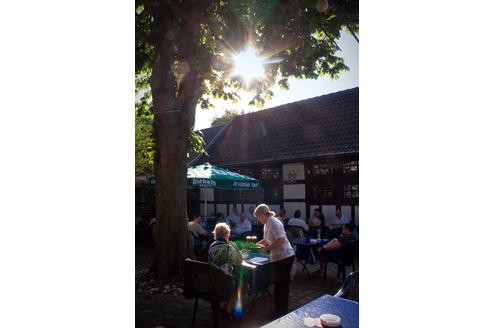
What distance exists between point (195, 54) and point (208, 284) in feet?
10.9

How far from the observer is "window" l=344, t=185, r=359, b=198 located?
889cm

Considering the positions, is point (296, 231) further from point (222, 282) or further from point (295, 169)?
point (222, 282)

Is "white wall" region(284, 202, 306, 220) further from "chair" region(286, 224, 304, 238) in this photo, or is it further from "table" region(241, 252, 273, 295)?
"table" region(241, 252, 273, 295)

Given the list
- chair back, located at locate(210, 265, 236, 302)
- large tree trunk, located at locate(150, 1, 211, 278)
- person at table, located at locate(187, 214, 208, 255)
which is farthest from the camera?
person at table, located at locate(187, 214, 208, 255)

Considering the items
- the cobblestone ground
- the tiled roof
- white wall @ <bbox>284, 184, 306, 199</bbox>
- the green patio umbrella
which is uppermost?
the tiled roof

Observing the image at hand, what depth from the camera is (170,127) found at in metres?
5.17

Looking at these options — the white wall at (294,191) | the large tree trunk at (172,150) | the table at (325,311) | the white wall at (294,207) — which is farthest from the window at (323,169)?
the table at (325,311)

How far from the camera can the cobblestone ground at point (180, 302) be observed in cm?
377

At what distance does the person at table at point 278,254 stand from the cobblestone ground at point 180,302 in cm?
33

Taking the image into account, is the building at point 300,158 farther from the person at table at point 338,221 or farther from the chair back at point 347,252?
the chair back at point 347,252

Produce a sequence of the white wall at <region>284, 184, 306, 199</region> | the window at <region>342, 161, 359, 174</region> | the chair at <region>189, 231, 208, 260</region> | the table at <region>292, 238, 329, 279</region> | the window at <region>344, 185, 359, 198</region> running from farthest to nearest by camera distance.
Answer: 1. the white wall at <region>284, 184, 306, 199</region>
2. the window at <region>342, 161, 359, 174</region>
3. the window at <region>344, 185, 359, 198</region>
4. the chair at <region>189, 231, 208, 260</region>
5. the table at <region>292, 238, 329, 279</region>

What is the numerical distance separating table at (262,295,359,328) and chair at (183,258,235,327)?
1.17m

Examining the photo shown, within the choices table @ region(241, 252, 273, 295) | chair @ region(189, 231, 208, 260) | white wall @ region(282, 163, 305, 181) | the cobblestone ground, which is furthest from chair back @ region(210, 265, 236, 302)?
white wall @ region(282, 163, 305, 181)
